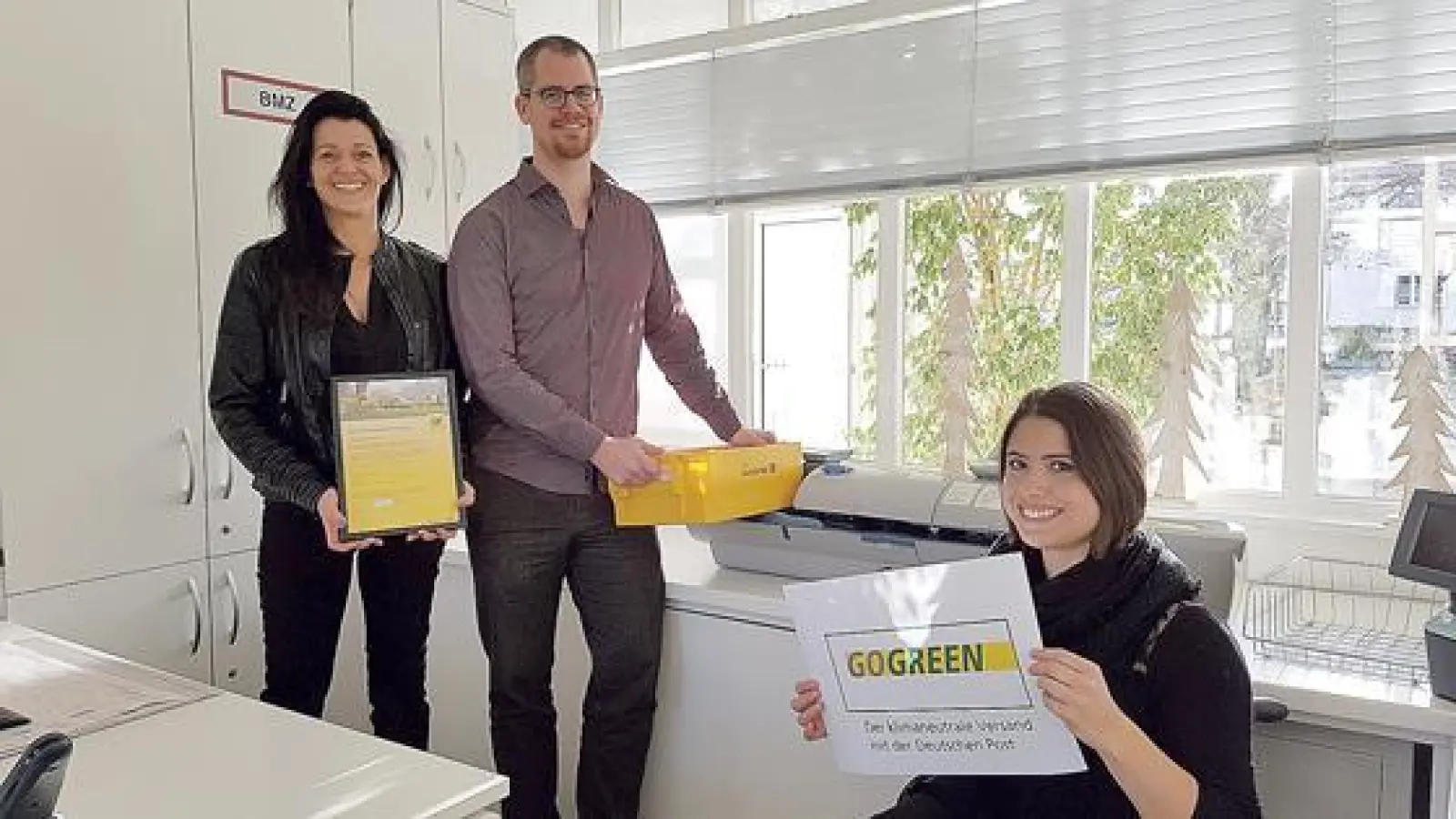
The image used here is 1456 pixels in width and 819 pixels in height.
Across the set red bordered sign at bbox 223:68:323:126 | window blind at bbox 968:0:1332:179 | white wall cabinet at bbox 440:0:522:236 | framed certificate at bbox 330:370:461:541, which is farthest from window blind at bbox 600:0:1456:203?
framed certificate at bbox 330:370:461:541

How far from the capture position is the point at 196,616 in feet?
8.04

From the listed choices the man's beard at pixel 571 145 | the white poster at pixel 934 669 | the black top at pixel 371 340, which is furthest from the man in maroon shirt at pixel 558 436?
the white poster at pixel 934 669

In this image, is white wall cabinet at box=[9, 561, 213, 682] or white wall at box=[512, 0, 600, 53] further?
white wall at box=[512, 0, 600, 53]

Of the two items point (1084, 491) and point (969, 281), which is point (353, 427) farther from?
point (969, 281)

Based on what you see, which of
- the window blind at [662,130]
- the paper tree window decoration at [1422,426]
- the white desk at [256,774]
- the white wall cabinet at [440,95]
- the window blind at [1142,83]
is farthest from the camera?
the window blind at [662,130]

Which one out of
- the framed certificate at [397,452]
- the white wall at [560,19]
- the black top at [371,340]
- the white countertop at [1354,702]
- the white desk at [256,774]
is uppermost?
the white wall at [560,19]

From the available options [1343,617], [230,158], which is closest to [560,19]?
[230,158]

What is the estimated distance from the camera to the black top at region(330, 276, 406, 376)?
1.92m

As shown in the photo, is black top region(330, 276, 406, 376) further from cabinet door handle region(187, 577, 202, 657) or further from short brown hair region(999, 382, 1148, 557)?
short brown hair region(999, 382, 1148, 557)

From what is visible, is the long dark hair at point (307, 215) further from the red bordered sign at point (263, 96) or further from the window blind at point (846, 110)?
the window blind at point (846, 110)

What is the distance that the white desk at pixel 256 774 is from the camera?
105 centimetres

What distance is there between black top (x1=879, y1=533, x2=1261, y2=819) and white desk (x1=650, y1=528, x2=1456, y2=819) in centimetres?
31

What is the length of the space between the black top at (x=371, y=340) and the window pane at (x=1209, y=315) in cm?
158

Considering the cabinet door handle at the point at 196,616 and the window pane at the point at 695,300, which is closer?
the cabinet door handle at the point at 196,616
